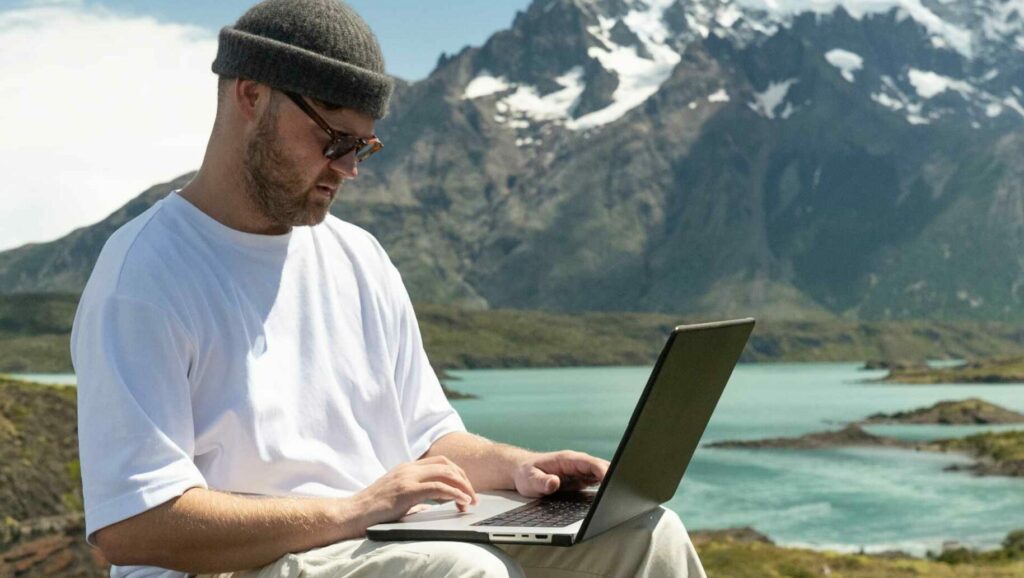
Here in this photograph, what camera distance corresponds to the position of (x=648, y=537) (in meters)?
3.24

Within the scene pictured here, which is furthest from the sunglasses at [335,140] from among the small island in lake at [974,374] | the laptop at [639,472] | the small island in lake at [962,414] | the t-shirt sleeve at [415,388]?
the small island in lake at [974,374]

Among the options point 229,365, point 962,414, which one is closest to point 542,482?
point 229,365

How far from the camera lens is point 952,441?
8725cm

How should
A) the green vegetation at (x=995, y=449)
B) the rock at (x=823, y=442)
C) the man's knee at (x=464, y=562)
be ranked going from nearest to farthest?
the man's knee at (x=464, y=562) → the green vegetation at (x=995, y=449) → the rock at (x=823, y=442)

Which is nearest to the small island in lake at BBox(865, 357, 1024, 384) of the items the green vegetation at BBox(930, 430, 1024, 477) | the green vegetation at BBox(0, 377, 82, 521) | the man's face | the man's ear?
the green vegetation at BBox(930, 430, 1024, 477)

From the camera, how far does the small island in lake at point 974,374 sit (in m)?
150

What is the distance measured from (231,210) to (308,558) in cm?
96

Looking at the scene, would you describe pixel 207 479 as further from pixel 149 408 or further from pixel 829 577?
pixel 829 577

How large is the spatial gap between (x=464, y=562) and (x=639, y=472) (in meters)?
0.54

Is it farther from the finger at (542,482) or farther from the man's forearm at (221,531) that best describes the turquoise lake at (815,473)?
the man's forearm at (221,531)

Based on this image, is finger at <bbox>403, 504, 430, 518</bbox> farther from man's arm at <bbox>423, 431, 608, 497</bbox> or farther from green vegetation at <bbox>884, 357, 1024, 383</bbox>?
green vegetation at <bbox>884, 357, 1024, 383</bbox>

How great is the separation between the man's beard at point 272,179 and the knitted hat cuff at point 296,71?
0.11 metres

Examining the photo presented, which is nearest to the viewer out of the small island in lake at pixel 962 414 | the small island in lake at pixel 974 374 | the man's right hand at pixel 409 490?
the man's right hand at pixel 409 490

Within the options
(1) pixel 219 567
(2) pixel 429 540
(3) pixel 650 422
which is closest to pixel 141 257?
(1) pixel 219 567
